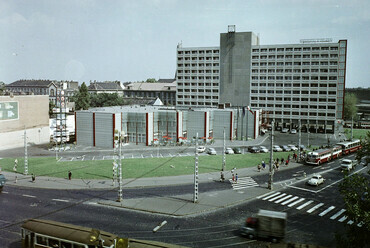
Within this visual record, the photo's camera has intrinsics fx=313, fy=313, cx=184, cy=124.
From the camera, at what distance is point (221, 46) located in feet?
416

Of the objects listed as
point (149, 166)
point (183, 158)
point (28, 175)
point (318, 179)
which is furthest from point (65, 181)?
point (318, 179)

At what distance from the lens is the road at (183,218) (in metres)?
29.0

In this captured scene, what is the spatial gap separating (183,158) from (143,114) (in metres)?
20.8

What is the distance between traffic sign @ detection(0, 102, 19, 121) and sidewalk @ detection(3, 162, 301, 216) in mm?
28207

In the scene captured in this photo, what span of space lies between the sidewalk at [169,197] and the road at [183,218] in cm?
112

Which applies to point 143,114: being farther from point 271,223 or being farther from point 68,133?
point 271,223

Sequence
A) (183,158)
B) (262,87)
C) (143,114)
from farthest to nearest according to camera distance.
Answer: (262,87) < (143,114) < (183,158)

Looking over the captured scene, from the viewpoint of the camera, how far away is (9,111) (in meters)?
76.4

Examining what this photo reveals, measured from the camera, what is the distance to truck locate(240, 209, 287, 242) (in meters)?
28.6

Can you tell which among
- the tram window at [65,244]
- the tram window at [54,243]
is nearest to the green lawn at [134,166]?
the tram window at [54,243]

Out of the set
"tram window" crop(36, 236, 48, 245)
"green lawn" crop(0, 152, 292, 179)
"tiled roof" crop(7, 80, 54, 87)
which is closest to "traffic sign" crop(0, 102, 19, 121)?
"green lawn" crop(0, 152, 292, 179)

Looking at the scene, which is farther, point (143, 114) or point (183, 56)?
point (183, 56)

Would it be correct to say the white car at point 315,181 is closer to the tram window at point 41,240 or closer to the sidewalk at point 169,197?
the sidewalk at point 169,197

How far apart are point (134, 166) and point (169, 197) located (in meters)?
17.7
